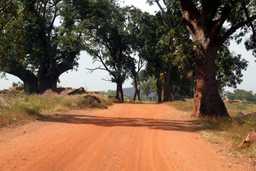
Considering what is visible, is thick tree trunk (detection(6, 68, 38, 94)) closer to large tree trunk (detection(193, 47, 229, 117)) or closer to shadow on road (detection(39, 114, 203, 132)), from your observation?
large tree trunk (detection(193, 47, 229, 117))

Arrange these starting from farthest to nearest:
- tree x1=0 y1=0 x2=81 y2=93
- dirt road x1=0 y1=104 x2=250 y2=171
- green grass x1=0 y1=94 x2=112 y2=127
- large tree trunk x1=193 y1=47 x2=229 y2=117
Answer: tree x1=0 y1=0 x2=81 y2=93 < large tree trunk x1=193 y1=47 x2=229 y2=117 < green grass x1=0 y1=94 x2=112 y2=127 < dirt road x1=0 y1=104 x2=250 y2=171

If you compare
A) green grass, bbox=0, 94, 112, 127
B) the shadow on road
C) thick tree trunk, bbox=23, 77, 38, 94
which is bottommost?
the shadow on road

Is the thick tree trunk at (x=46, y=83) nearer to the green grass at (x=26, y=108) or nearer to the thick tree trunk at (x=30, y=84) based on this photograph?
the thick tree trunk at (x=30, y=84)

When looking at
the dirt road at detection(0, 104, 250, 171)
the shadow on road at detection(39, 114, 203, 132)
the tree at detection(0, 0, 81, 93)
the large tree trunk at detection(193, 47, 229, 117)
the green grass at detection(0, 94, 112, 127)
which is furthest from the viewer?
the tree at detection(0, 0, 81, 93)

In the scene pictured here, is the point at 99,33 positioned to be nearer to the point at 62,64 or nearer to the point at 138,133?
the point at 62,64

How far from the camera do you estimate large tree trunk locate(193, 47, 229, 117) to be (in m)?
26.4

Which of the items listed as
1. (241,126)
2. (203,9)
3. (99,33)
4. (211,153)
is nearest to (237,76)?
(99,33)

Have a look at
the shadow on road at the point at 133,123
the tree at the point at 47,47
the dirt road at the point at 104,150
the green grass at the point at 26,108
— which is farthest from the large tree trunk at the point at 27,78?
the dirt road at the point at 104,150

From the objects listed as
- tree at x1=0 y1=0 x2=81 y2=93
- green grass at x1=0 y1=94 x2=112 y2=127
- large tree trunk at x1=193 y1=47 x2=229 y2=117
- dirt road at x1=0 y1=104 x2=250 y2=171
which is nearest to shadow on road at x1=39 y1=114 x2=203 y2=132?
green grass at x1=0 y1=94 x2=112 y2=127

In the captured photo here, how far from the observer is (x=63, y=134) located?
15.8 m

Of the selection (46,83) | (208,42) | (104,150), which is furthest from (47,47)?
(104,150)

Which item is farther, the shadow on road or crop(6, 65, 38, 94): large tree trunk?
crop(6, 65, 38, 94): large tree trunk

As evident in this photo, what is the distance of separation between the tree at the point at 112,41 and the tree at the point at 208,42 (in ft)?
127

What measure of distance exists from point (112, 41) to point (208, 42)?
48.4 m
